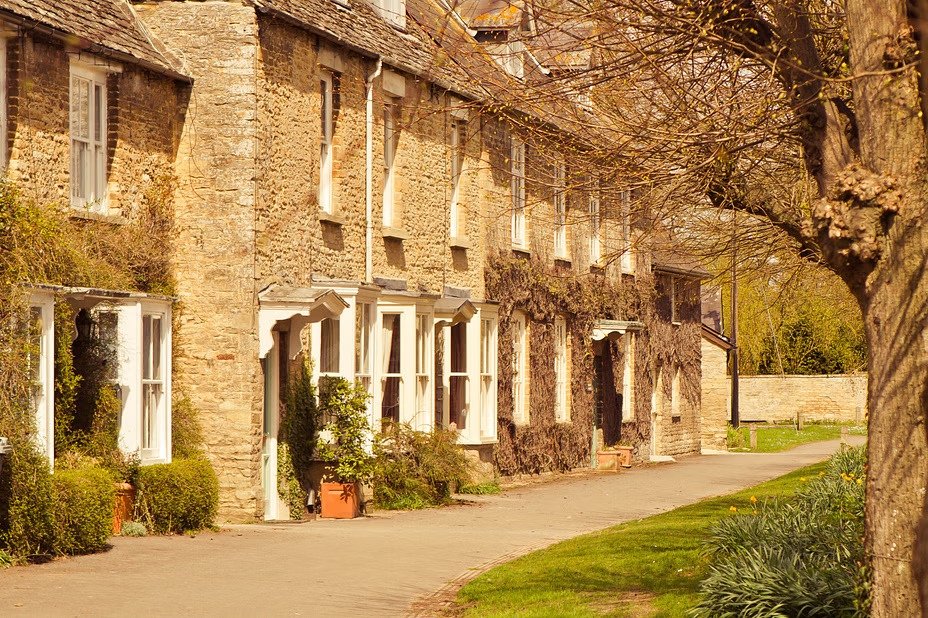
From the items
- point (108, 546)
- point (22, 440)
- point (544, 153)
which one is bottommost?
point (108, 546)

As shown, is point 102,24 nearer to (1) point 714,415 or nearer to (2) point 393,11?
(2) point 393,11

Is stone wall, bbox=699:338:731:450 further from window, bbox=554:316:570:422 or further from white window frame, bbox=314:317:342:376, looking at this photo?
white window frame, bbox=314:317:342:376

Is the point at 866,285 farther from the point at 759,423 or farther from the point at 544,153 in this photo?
the point at 759,423

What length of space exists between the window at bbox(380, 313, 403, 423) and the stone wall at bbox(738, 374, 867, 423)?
40.4 meters

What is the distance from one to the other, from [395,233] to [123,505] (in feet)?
22.9

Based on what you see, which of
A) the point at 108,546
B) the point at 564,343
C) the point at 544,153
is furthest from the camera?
the point at 564,343

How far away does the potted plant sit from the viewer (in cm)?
1816

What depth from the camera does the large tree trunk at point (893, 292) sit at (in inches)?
306

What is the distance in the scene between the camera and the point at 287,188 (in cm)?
1780

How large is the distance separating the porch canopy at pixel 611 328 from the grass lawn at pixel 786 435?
1142 centimetres

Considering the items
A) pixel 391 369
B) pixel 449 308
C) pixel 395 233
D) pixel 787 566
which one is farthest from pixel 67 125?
pixel 787 566

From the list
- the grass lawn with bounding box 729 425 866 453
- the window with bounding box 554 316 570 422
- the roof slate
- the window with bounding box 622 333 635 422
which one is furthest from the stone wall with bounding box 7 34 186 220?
the grass lawn with bounding box 729 425 866 453

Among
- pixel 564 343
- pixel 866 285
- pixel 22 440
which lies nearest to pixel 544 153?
pixel 866 285

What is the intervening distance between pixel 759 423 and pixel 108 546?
163 ft
